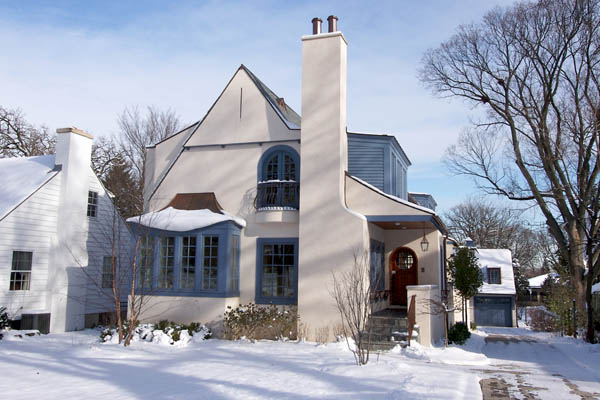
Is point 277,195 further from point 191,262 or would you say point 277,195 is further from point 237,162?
point 191,262

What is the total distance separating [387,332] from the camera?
39.7ft

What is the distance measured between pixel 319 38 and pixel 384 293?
316 inches

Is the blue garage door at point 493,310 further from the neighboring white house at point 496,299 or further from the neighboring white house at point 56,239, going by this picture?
the neighboring white house at point 56,239

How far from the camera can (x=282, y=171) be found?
14.5m

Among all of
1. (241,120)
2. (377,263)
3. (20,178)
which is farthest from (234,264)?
(20,178)

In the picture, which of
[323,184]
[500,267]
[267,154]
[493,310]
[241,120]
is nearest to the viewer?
[323,184]

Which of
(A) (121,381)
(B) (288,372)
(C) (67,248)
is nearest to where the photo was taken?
(A) (121,381)

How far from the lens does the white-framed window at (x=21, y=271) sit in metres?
14.0

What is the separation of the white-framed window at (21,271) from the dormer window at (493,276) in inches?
1184

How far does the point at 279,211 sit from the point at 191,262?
9.58 feet

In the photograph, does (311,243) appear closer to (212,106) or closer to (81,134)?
(212,106)

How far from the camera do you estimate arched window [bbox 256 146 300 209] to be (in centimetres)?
1416

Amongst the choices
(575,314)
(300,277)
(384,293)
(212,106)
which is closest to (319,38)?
(212,106)

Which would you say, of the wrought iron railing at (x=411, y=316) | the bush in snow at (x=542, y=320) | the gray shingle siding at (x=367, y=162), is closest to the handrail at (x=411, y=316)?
the wrought iron railing at (x=411, y=316)
